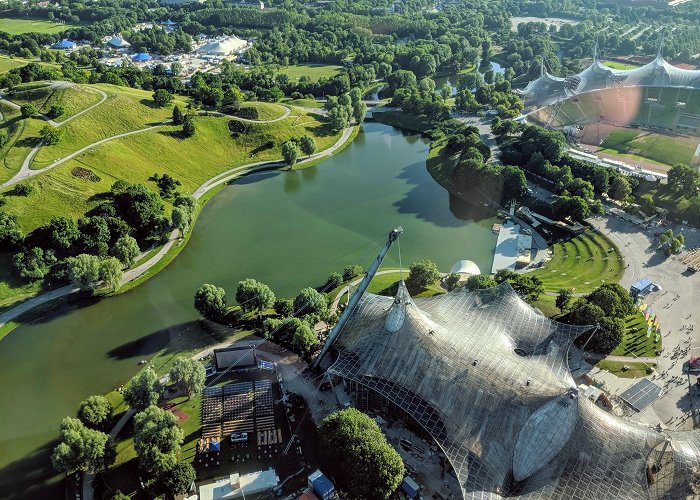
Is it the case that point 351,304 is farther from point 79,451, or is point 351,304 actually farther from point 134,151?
point 134,151

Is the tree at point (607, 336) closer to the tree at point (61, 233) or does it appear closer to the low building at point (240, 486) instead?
the low building at point (240, 486)

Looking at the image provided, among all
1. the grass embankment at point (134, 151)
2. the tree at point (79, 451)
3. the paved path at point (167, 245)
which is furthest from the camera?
the grass embankment at point (134, 151)

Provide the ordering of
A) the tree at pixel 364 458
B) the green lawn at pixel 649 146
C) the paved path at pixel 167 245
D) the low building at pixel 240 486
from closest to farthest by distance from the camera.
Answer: the tree at pixel 364 458
the low building at pixel 240 486
the paved path at pixel 167 245
the green lawn at pixel 649 146

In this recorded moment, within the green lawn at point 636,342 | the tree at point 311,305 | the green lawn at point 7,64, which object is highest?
the green lawn at point 7,64

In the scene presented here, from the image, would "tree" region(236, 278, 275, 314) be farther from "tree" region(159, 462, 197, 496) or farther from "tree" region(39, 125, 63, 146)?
"tree" region(39, 125, 63, 146)

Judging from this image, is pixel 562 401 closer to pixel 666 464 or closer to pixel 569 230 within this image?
pixel 666 464

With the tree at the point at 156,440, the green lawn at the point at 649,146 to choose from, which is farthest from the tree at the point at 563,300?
the green lawn at the point at 649,146

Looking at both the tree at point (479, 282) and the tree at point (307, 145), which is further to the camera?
the tree at point (307, 145)

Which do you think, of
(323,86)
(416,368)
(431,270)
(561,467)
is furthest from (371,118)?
(561,467)
